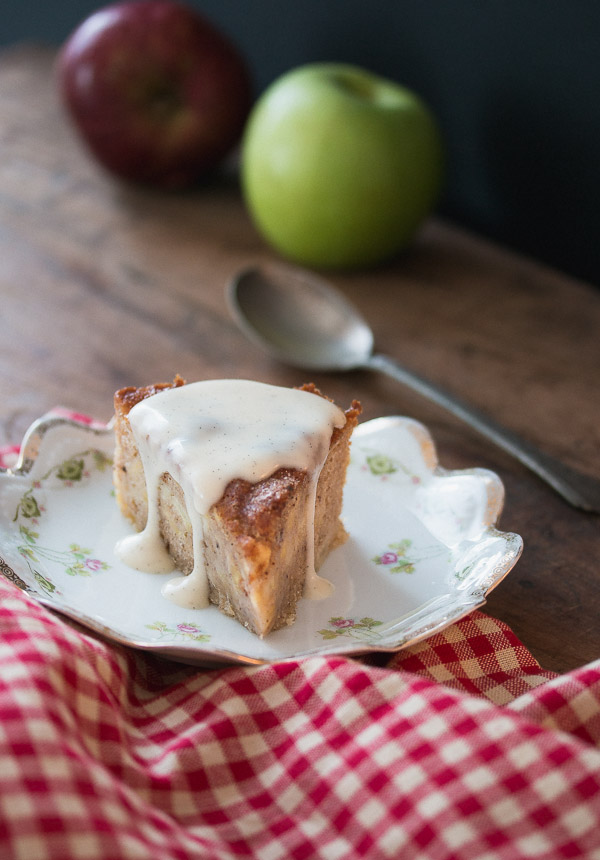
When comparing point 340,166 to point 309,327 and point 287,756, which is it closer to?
point 309,327

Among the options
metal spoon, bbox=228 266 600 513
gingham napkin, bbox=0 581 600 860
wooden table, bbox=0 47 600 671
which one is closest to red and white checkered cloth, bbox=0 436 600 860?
gingham napkin, bbox=0 581 600 860

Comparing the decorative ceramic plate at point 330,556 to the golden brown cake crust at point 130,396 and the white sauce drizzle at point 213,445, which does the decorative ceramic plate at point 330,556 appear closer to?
the white sauce drizzle at point 213,445

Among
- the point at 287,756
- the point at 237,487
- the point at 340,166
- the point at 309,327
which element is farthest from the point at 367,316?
the point at 287,756

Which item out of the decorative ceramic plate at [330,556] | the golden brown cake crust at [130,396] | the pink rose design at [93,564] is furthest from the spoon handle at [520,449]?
the pink rose design at [93,564]

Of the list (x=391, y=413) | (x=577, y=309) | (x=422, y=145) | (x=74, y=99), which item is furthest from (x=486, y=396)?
(x=74, y=99)

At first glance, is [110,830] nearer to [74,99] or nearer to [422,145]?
[422,145]
